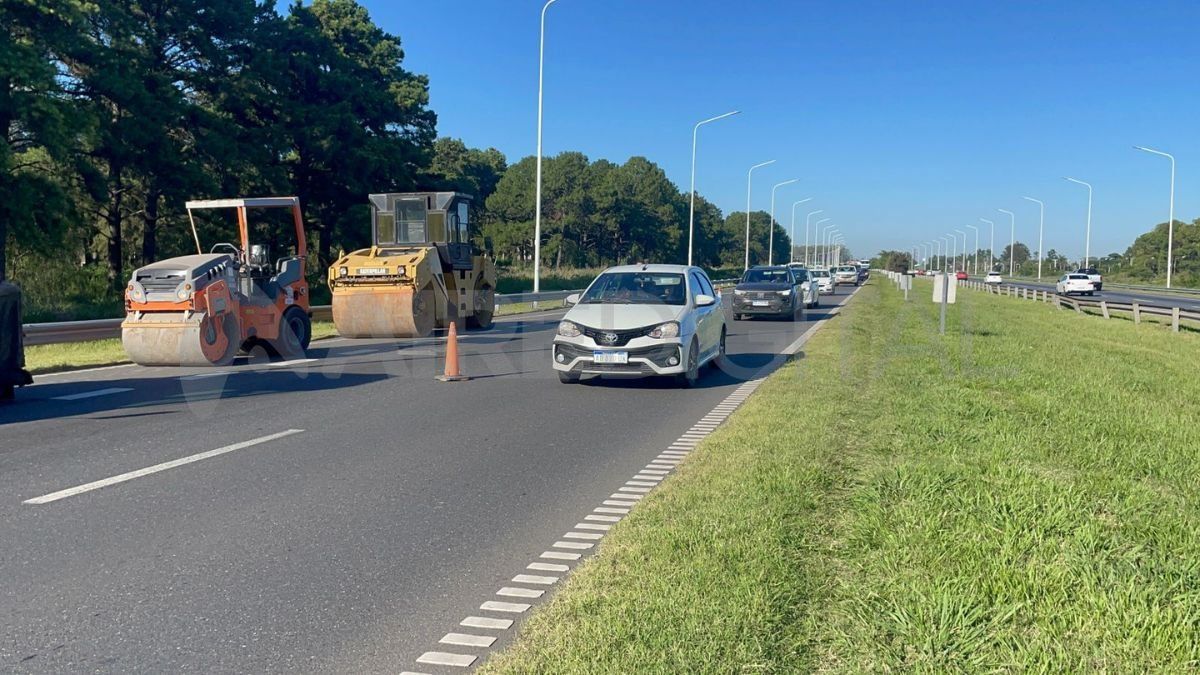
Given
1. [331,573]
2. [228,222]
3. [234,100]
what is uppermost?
[234,100]

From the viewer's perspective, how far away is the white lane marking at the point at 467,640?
12.9 feet

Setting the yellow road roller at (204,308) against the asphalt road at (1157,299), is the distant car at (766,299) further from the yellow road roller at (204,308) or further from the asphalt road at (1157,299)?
the asphalt road at (1157,299)

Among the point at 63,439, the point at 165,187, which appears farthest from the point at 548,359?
the point at 165,187

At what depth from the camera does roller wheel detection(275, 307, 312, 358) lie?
599 inches

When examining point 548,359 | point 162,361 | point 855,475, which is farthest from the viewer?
point 548,359

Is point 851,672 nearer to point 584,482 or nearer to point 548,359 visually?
point 584,482

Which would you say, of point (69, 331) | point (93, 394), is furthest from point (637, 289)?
point (69, 331)

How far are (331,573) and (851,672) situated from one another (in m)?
2.74

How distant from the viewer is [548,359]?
609 inches

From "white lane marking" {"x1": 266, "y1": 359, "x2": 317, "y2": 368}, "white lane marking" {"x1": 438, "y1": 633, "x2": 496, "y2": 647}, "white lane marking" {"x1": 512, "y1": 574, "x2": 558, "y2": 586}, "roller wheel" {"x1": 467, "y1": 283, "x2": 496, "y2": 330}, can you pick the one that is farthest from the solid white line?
"roller wheel" {"x1": 467, "y1": 283, "x2": 496, "y2": 330}

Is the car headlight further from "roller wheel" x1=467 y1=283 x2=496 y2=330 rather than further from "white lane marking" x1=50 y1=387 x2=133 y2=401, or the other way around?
"roller wheel" x1=467 y1=283 x2=496 y2=330

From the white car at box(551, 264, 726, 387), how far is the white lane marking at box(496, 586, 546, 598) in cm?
699

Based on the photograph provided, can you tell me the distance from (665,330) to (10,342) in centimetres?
751

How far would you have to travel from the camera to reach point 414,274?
18.1 meters
